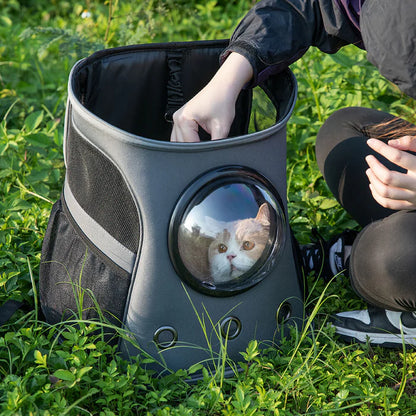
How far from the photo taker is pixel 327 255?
1.74 meters

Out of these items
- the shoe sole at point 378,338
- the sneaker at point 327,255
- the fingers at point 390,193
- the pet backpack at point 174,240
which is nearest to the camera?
the pet backpack at point 174,240

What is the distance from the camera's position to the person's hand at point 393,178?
4.17 ft

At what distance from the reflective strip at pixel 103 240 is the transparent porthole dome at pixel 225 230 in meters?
0.10

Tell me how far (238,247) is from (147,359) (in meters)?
0.30

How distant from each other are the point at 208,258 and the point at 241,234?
0.27 feet

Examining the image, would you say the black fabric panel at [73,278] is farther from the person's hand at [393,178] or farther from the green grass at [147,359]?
the person's hand at [393,178]

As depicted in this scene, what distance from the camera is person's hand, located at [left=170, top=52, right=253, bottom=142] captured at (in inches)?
51.0

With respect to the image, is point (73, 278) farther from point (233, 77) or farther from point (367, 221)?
point (367, 221)

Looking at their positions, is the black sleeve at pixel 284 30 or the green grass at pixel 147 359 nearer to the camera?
the green grass at pixel 147 359

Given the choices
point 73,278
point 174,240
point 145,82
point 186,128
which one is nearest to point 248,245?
point 174,240

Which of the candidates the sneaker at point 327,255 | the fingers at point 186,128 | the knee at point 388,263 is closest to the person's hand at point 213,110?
the fingers at point 186,128

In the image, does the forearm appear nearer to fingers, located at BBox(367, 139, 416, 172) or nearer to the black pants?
fingers, located at BBox(367, 139, 416, 172)

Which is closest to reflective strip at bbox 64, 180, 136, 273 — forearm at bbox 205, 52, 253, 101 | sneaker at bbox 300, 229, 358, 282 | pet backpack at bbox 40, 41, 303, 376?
pet backpack at bbox 40, 41, 303, 376

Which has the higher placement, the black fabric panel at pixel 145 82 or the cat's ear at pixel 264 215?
the black fabric panel at pixel 145 82
